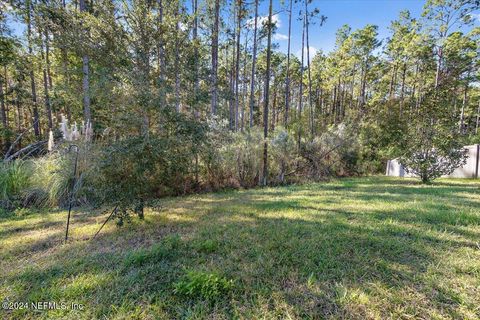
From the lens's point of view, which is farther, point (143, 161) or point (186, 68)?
point (186, 68)

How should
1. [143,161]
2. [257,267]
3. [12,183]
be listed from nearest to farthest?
[257,267] → [143,161] → [12,183]

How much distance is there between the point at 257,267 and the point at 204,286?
1.76 feet

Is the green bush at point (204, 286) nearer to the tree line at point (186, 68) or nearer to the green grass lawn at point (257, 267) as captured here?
the green grass lawn at point (257, 267)

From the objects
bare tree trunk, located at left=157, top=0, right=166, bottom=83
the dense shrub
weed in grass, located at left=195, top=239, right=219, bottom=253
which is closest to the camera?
weed in grass, located at left=195, top=239, right=219, bottom=253

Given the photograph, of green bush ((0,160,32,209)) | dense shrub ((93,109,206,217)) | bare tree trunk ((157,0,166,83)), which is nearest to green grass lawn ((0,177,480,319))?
dense shrub ((93,109,206,217))

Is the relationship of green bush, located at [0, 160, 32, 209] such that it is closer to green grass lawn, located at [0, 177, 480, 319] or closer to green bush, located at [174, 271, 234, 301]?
green grass lawn, located at [0, 177, 480, 319]

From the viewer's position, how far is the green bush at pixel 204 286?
158 centimetres

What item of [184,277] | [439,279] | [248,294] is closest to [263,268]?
[248,294]

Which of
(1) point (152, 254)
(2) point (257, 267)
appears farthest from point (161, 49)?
(2) point (257, 267)

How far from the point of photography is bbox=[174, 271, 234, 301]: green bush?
62.1 inches

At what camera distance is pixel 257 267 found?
6.32ft

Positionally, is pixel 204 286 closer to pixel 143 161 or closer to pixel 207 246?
pixel 207 246

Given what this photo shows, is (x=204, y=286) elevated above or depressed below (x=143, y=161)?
below

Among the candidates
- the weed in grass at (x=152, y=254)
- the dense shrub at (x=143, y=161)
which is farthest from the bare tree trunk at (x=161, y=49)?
the weed in grass at (x=152, y=254)
